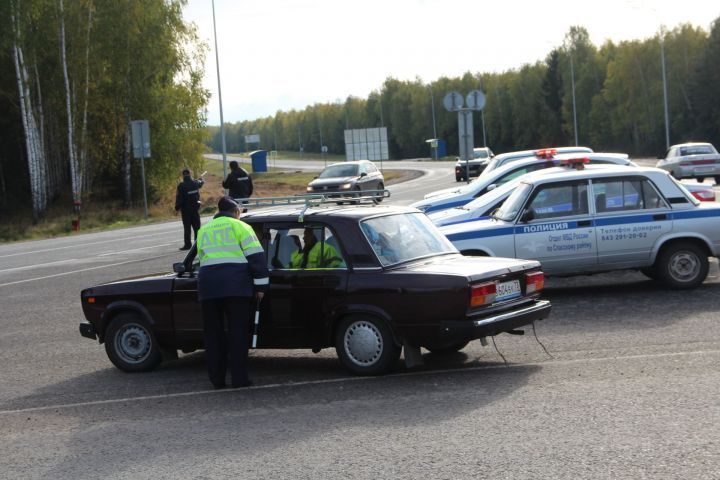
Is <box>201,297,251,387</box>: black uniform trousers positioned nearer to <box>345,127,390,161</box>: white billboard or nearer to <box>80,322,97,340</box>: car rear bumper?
<box>80,322,97,340</box>: car rear bumper

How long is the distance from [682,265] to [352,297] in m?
5.64

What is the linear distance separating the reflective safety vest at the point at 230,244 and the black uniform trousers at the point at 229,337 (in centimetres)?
34

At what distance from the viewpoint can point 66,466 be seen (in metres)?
6.47

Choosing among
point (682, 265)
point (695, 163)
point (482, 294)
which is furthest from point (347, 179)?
point (482, 294)

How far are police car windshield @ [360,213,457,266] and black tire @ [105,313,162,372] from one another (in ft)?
7.89

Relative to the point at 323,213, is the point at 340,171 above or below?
below

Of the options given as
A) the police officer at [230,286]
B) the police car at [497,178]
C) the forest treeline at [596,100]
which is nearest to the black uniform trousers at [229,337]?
the police officer at [230,286]

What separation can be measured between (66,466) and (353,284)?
9.91 ft

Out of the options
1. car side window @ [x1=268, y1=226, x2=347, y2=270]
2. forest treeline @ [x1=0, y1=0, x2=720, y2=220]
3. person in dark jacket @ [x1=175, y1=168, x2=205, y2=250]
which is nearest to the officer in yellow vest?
car side window @ [x1=268, y1=226, x2=347, y2=270]

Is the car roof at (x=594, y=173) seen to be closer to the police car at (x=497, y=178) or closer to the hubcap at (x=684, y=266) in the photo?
the hubcap at (x=684, y=266)

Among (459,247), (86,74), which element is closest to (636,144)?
(86,74)

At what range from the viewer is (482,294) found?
835cm

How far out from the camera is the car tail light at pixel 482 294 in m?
8.25

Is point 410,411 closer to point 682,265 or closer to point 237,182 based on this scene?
point 682,265
